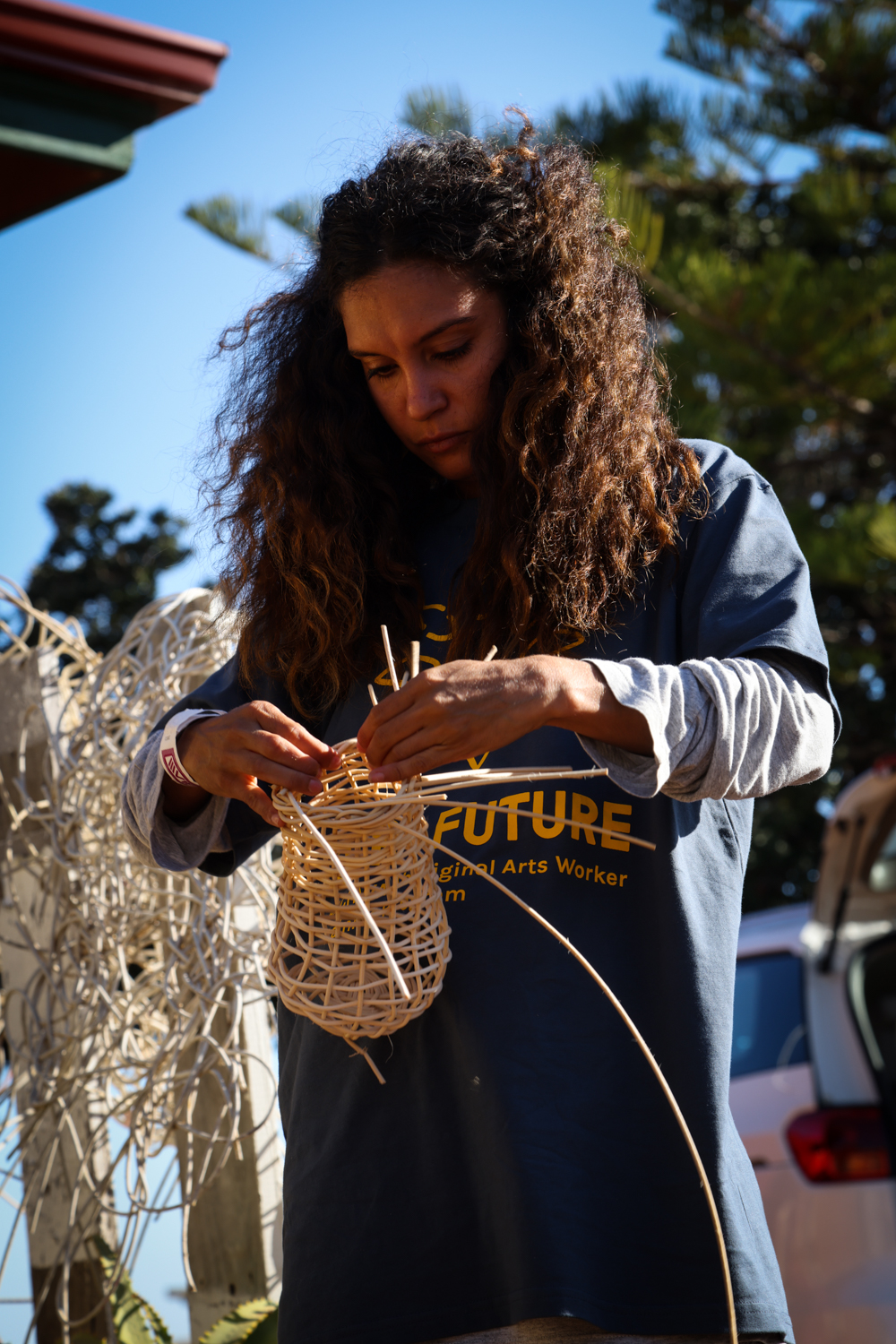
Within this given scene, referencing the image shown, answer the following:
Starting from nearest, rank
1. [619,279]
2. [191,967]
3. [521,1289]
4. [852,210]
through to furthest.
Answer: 1. [521,1289]
2. [619,279]
3. [191,967]
4. [852,210]

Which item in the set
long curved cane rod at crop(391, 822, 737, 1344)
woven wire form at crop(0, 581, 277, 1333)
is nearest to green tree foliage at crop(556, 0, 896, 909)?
woven wire form at crop(0, 581, 277, 1333)

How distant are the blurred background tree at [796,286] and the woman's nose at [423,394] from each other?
4.88 meters

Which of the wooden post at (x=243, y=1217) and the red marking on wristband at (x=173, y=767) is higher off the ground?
the red marking on wristband at (x=173, y=767)

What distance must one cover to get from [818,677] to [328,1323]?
0.71 m

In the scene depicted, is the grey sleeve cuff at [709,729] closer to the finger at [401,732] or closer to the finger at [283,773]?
the finger at [401,732]

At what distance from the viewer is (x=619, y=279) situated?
131 centimetres

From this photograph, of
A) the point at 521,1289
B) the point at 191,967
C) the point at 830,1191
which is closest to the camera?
the point at 521,1289

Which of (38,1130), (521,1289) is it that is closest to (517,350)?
(521,1289)

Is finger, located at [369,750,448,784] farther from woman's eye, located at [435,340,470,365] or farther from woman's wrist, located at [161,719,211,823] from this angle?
woman's eye, located at [435,340,470,365]

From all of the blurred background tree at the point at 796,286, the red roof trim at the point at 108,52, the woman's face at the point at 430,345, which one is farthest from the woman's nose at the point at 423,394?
the blurred background tree at the point at 796,286

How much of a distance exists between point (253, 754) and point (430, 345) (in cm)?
47

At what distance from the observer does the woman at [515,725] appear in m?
0.95

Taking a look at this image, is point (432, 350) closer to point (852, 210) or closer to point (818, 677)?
point (818, 677)

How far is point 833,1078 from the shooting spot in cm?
261
